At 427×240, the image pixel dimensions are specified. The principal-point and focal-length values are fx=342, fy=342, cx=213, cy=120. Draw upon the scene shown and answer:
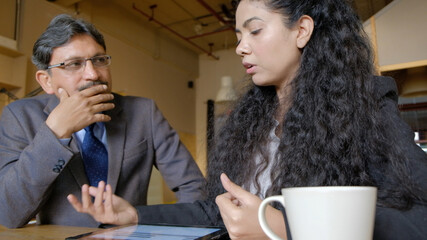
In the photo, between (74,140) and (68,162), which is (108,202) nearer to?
(68,162)

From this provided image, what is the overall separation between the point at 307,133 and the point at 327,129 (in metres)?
0.05

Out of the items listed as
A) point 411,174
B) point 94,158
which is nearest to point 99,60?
point 94,158

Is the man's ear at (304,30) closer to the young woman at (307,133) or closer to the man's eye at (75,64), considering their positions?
the young woman at (307,133)

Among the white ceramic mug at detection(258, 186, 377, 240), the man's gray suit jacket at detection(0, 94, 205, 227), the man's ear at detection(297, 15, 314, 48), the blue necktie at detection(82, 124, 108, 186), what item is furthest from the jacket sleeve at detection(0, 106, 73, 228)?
the white ceramic mug at detection(258, 186, 377, 240)

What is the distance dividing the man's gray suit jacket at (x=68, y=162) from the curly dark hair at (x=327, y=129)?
0.24 meters

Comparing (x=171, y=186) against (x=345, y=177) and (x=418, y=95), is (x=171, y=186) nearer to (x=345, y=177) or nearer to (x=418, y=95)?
(x=345, y=177)

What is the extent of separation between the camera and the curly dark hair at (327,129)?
699mm

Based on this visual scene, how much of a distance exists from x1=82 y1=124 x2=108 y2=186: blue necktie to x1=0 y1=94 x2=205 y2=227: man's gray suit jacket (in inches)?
1.0

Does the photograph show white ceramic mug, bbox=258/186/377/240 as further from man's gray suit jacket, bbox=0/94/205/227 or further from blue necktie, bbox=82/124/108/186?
blue necktie, bbox=82/124/108/186

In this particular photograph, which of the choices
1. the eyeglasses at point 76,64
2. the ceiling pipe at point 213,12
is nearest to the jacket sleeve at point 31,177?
the eyeglasses at point 76,64

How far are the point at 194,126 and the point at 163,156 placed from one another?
5616 millimetres

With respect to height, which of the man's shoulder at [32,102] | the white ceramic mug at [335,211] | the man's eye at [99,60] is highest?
the man's eye at [99,60]

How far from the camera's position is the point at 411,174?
0.64 meters

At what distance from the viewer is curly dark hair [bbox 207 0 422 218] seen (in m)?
0.70
